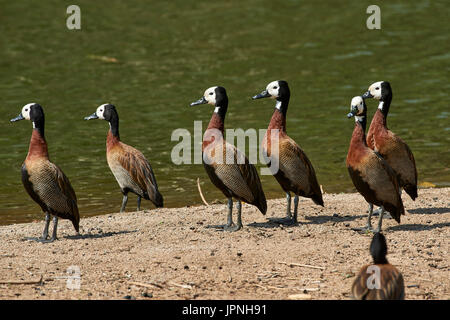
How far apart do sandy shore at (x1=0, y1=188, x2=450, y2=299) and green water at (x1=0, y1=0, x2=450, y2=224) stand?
2.59m

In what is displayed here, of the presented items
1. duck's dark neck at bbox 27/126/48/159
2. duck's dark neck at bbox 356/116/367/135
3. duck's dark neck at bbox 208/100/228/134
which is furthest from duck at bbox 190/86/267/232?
duck's dark neck at bbox 27/126/48/159

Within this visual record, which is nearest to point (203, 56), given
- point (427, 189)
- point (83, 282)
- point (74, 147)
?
point (74, 147)

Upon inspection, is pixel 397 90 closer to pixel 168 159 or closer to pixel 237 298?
pixel 168 159

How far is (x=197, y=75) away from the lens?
21.7 metres

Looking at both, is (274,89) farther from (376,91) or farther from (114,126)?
(114,126)

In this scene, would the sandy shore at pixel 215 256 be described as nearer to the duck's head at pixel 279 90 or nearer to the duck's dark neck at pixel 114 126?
the duck's dark neck at pixel 114 126

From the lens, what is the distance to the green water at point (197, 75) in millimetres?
15031

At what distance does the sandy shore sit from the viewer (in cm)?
791

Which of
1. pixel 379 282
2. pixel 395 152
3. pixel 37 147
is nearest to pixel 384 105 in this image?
pixel 395 152

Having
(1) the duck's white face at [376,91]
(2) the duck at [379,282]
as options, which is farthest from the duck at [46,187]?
(1) the duck's white face at [376,91]

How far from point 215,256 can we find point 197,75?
13.3 meters

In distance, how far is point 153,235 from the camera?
32.0 feet
